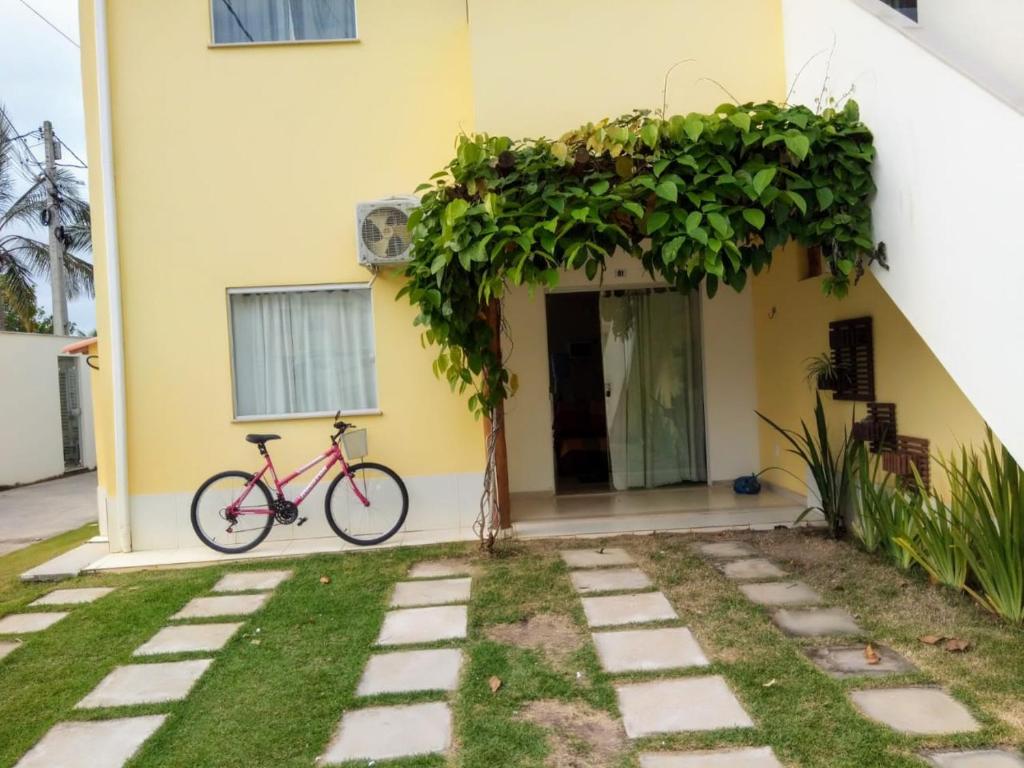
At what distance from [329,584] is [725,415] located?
4268mm

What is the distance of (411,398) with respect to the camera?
624 cm

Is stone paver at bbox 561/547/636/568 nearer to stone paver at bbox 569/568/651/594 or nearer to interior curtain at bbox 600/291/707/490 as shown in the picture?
stone paver at bbox 569/568/651/594

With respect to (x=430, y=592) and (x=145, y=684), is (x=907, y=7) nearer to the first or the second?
(x=430, y=592)

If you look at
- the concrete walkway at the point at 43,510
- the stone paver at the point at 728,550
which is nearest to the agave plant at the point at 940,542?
the stone paver at the point at 728,550

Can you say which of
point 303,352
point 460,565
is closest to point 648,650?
point 460,565

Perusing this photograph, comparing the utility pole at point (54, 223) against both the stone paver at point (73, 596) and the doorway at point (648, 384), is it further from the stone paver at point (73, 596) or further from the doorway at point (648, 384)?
the doorway at point (648, 384)

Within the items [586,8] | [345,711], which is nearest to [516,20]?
A: [586,8]

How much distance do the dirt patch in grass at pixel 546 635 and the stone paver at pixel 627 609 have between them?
0.16m

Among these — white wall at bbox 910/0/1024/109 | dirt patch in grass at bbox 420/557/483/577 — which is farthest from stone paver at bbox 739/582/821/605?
white wall at bbox 910/0/1024/109

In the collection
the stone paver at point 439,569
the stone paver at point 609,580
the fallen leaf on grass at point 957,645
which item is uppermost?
the stone paver at point 439,569

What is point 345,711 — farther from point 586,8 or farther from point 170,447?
point 586,8

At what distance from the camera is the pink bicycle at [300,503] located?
19.4 ft

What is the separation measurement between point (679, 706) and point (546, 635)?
3.25 feet

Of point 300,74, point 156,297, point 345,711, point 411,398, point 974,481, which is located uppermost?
point 300,74
